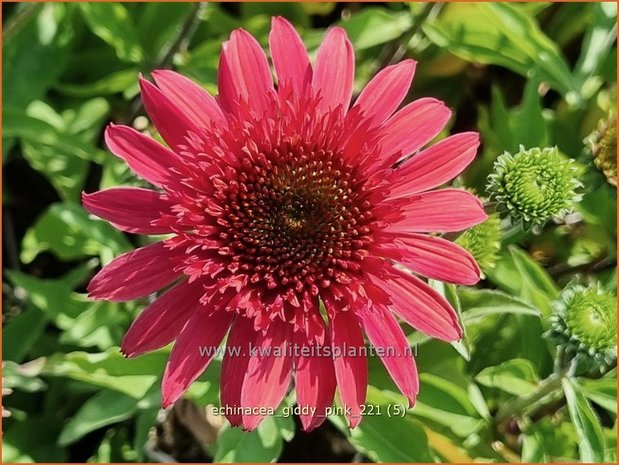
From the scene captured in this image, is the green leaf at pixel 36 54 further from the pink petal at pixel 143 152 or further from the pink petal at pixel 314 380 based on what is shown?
the pink petal at pixel 314 380

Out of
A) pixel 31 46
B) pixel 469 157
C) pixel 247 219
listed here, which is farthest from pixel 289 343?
pixel 31 46

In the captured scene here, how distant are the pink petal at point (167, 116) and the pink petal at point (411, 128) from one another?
0.29 m

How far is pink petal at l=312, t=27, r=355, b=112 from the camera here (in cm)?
105

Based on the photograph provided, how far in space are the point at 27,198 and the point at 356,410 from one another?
45.1 inches

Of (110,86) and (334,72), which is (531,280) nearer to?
(334,72)

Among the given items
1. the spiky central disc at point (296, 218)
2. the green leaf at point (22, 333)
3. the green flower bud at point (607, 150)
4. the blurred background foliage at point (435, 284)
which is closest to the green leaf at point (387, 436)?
the blurred background foliage at point (435, 284)

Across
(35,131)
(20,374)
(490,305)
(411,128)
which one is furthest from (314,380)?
(35,131)

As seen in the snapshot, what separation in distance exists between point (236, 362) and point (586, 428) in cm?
57

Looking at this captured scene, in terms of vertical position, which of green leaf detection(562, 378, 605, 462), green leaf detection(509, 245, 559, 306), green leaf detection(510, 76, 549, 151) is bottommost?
green leaf detection(562, 378, 605, 462)

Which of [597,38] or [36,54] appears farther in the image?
[36,54]

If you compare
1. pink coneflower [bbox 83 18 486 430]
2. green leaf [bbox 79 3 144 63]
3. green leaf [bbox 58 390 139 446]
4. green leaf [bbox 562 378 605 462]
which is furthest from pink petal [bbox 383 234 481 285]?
green leaf [bbox 79 3 144 63]

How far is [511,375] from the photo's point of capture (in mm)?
1202

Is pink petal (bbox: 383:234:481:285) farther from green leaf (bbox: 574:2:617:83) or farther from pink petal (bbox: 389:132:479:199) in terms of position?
green leaf (bbox: 574:2:617:83)

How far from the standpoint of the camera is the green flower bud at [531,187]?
3.38ft
